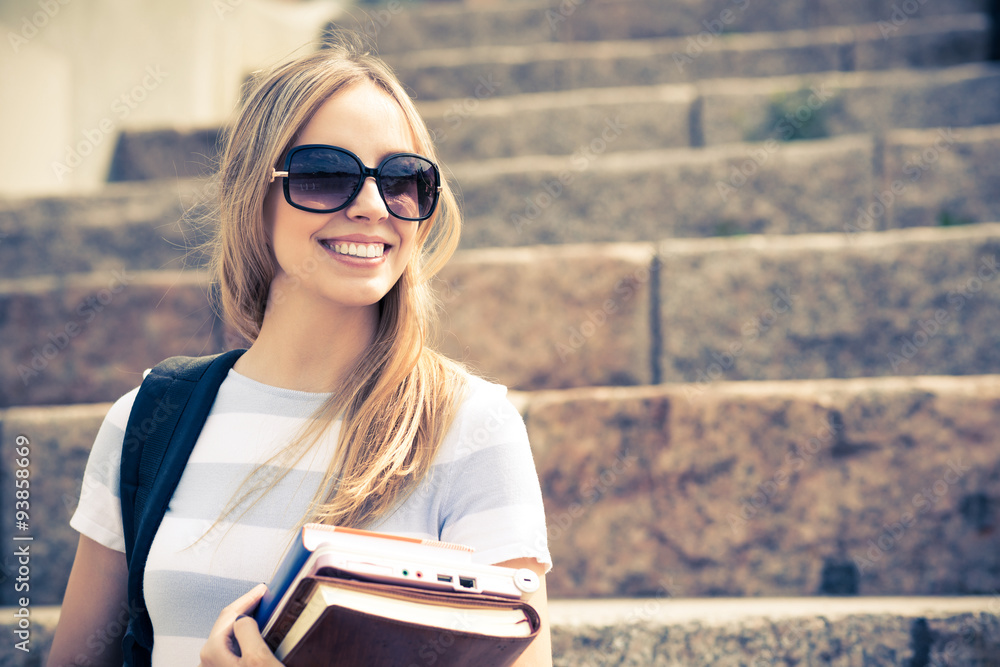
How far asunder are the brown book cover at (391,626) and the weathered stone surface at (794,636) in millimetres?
1003

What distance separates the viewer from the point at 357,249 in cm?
128

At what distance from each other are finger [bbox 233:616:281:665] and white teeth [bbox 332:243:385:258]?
23.9 inches

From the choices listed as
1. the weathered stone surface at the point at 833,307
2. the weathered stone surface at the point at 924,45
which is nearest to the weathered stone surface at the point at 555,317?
the weathered stone surface at the point at 833,307

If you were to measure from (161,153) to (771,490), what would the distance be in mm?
3617

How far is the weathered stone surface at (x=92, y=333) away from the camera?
2.80 meters

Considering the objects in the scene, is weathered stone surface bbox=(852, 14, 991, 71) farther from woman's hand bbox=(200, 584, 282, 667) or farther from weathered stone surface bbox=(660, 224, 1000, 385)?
woman's hand bbox=(200, 584, 282, 667)

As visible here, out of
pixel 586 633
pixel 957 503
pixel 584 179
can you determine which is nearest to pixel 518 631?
pixel 586 633

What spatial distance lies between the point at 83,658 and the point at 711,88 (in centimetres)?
394

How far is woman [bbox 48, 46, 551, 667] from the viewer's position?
3.77 feet

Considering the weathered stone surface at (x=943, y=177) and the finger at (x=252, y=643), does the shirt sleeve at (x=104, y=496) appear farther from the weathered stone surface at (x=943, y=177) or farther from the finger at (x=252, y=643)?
the weathered stone surface at (x=943, y=177)

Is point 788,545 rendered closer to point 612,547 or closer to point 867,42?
point 612,547

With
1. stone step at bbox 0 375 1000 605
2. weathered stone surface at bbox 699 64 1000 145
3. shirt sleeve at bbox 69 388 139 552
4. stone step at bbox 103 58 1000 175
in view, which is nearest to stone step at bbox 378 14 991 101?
stone step at bbox 103 58 1000 175

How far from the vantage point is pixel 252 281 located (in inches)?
57.9

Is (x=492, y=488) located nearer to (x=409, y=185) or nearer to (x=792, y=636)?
(x=409, y=185)
